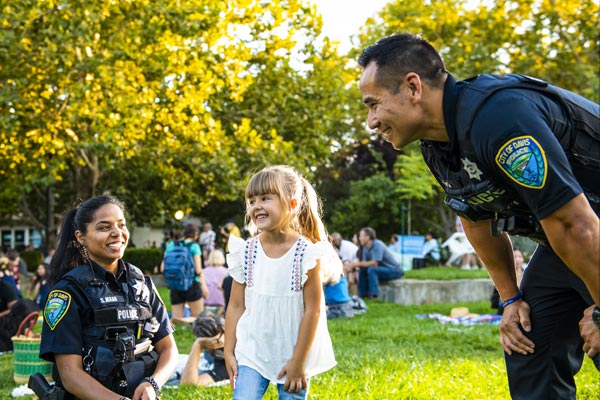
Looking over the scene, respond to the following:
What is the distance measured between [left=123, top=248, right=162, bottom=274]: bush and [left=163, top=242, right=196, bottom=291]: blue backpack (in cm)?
1829

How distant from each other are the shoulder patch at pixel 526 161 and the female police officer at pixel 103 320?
212 centimetres

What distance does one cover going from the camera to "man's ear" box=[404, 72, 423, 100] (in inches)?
113

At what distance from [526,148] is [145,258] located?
29.7 meters

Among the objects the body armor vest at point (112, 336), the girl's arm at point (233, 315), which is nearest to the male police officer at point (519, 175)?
the girl's arm at point (233, 315)

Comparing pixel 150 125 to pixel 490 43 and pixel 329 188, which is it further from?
pixel 329 188

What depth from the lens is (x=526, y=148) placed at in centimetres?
249

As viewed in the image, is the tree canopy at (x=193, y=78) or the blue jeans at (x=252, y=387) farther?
the tree canopy at (x=193, y=78)

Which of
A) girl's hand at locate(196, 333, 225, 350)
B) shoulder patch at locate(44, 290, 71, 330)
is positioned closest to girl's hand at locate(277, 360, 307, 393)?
shoulder patch at locate(44, 290, 71, 330)

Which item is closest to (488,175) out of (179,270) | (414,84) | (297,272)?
(414,84)

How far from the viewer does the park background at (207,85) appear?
594 inches

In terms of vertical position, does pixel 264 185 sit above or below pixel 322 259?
above

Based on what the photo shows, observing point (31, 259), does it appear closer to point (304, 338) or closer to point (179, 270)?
point (179, 270)

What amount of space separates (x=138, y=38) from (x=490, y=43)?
11.5m

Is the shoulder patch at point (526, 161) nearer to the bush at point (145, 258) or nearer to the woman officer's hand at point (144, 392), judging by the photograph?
the woman officer's hand at point (144, 392)
